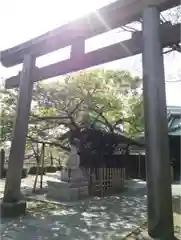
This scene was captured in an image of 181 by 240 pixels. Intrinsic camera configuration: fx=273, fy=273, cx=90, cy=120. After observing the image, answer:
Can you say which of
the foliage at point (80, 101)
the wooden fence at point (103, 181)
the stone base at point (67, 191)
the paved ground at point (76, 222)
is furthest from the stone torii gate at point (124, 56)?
the wooden fence at point (103, 181)

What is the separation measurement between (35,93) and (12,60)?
189 inches

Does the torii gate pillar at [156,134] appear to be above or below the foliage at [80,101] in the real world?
below

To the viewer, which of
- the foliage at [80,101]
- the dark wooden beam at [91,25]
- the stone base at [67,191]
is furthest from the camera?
the foliage at [80,101]

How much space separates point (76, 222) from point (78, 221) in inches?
3.8

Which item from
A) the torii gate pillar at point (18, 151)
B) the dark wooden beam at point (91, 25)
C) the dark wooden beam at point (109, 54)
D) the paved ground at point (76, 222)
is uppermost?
the dark wooden beam at point (91, 25)

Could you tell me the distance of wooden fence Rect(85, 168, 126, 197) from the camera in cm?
967

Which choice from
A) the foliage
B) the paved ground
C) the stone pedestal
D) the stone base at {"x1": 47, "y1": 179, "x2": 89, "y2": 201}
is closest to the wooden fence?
the stone pedestal

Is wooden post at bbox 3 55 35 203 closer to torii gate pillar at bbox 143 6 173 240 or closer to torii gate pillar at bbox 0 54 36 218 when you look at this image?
torii gate pillar at bbox 0 54 36 218

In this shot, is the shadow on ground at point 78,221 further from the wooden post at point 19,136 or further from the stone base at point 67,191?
the stone base at point 67,191

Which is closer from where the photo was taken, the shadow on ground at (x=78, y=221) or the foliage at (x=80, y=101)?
the shadow on ground at (x=78, y=221)

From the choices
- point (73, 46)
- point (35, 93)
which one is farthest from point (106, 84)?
point (73, 46)

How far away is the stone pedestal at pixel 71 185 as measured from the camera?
27.6 ft

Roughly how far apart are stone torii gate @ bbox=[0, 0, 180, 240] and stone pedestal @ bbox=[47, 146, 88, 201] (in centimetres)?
261

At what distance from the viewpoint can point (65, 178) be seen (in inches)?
359
